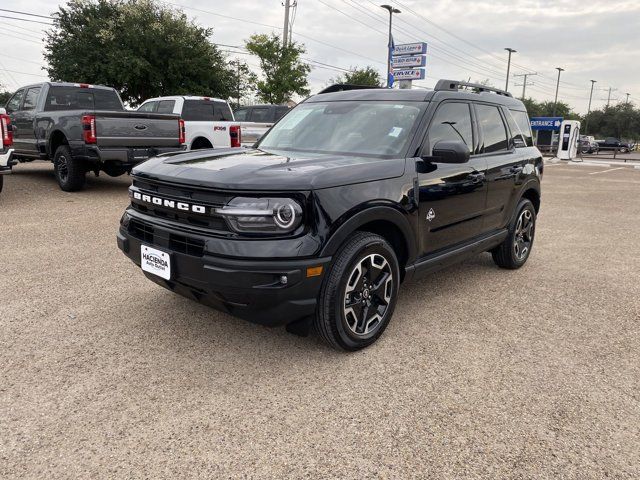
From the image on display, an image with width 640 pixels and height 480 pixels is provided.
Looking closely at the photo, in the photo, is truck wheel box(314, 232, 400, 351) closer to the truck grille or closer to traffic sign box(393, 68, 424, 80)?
the truck grille

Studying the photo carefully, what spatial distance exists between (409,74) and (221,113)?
16.8 meters

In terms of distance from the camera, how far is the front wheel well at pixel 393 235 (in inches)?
127

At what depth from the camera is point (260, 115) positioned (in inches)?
559

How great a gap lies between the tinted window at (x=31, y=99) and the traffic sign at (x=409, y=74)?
1929 centimetres

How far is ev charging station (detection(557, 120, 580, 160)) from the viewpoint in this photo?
90.3ft

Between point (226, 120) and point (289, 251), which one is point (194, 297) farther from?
point (226, 120)

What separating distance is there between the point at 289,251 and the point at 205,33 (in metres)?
24.4

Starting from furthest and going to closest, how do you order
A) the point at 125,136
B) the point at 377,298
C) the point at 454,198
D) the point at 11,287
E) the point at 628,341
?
the point at 125,136 < the point at 11,287 < the point at 454,198 < the point at 628,341 < the point at 377,298

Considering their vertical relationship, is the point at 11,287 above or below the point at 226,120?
below

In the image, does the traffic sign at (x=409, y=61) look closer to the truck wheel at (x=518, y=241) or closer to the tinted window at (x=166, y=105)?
the tinted window at (x=166, y=105)

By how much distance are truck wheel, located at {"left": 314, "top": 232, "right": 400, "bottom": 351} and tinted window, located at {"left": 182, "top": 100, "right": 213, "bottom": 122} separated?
8938 millimetres

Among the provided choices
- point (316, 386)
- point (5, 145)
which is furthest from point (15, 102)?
point (316, 386)

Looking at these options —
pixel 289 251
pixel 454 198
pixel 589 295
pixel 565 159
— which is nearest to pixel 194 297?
pixel 289 251

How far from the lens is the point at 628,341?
3.52 meters
